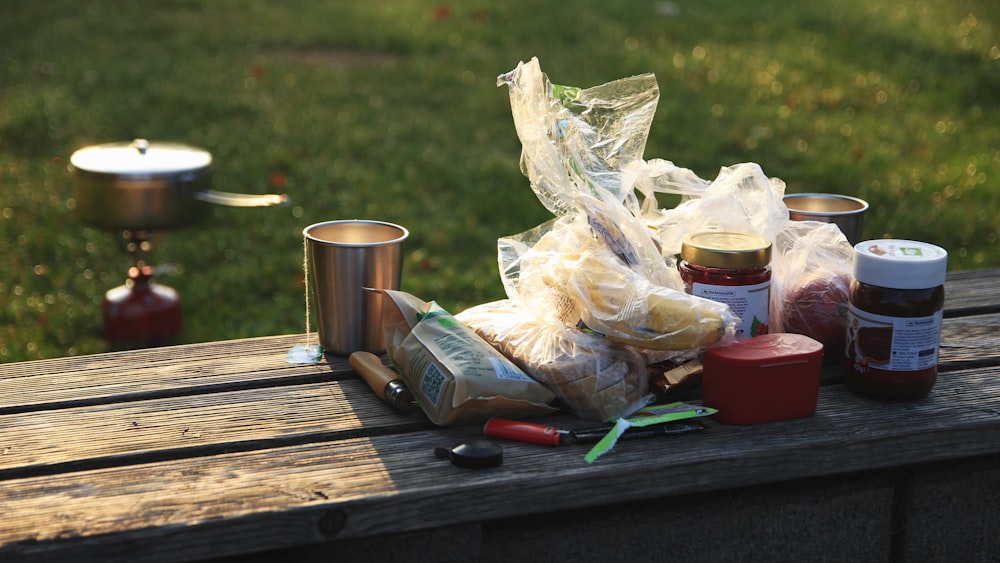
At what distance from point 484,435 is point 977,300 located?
1113mm

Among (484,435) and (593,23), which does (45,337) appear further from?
(593,23)

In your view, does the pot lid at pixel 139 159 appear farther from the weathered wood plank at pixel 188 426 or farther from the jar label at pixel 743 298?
the jar label at pixel 743 298

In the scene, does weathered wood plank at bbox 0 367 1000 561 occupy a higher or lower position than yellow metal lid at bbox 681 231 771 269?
lower

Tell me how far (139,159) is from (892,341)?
2.39 meters

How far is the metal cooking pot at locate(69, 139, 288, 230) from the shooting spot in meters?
3.01

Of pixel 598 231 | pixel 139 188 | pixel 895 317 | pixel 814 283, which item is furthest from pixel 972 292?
pixel 139 188

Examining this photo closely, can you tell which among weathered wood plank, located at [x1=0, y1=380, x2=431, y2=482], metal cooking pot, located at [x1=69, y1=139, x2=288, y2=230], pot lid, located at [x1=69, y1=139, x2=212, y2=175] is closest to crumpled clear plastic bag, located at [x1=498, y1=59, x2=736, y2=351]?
weathered wood plank, located at [x1=0, y1=380, x2=431, y2=482]

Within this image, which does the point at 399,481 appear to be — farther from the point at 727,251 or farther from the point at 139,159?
the point at 139,159

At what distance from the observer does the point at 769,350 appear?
1414 mm

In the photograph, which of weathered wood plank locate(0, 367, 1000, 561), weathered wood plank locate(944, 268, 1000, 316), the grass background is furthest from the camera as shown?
the grass background

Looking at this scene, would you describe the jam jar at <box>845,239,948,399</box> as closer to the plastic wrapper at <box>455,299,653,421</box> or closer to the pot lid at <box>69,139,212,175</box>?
the plastic wrapper at <box>455,299,653,421</box>

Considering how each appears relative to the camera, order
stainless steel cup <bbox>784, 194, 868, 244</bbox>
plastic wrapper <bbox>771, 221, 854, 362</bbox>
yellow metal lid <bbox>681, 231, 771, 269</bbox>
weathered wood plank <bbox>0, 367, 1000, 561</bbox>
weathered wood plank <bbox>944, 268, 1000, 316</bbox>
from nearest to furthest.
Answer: weathered wood plank <bbox>0, 367, 1000, 561</bbox>, yellow metal lid <bbox>681, 231, 771, 269</bbox>, plastic wrapper <bbox>771, 221, 854, 362</bbox>, stainless steel cup <bbox>784, 194, 868, 244</bbox>, weathered wood plank <bbox>944, 268, 1000, 316</bbox>

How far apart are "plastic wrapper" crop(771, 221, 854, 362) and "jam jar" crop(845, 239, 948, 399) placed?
0.11 meters

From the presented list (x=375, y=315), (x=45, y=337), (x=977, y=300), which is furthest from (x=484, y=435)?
(x=45, y=337)
